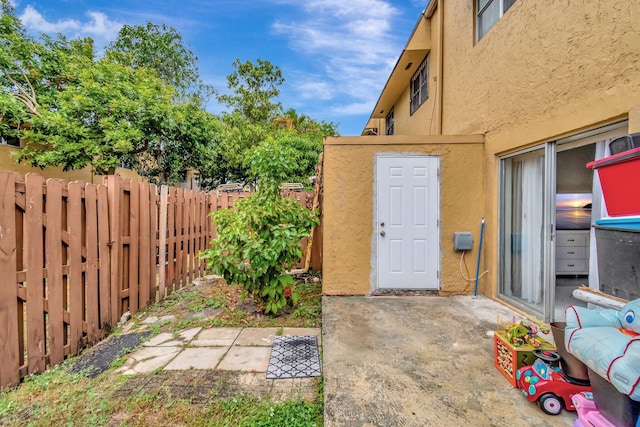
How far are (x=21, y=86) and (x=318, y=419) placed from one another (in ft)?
45.1

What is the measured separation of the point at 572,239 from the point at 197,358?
447cm

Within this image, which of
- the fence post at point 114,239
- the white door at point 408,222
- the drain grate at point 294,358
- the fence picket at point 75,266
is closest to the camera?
the drain grate at point 294,358

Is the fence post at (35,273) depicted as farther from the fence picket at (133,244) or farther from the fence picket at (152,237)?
the fence picket at (152,237)

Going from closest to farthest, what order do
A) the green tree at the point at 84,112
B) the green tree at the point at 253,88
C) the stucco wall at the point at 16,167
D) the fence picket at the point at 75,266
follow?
the fence picket at the point at 75,266
the green tree at the point at 84,112
the stucco wall at the point at 16,167
the green tree at the point at 253,88

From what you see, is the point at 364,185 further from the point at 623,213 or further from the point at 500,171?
the point at 623,213

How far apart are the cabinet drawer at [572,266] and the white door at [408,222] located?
1.50 metres

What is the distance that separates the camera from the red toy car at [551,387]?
6.29 ft

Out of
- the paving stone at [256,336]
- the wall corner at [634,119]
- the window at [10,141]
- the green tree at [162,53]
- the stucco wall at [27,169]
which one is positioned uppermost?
the green tree at [162,53]

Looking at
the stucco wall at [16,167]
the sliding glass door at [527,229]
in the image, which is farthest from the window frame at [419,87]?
the stucco wall at [16,167]

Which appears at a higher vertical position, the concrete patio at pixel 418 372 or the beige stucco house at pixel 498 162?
the beige stucco house at pixel 498 162

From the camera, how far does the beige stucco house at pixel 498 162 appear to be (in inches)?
109

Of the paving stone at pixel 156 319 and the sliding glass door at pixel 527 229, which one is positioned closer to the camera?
the sliding glass door at pixel 527 229

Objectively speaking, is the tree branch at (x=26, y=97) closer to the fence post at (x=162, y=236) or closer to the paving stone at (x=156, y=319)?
the fence post at (x=162, y=236)

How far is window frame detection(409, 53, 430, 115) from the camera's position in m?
6.77
